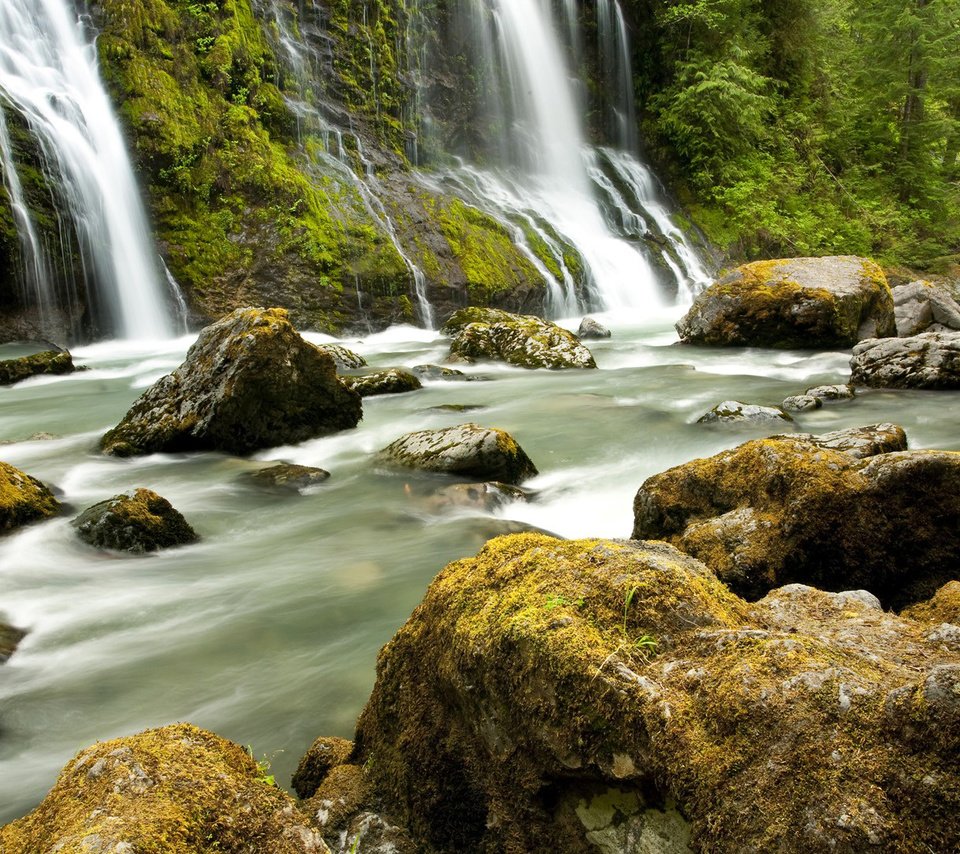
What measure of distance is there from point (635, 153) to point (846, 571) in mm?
23226

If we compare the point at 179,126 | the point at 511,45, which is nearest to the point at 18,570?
the point at 179,126

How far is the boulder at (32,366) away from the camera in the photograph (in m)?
10.9

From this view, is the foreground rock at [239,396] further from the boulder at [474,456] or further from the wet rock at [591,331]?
the wet rock at [591,331]

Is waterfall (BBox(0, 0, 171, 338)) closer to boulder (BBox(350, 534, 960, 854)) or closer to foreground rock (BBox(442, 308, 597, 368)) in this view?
foreground rock (BBox(442, 308, 597, 368))

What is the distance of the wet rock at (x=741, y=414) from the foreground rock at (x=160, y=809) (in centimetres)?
681

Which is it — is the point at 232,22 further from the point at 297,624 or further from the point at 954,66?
the point at 954,66

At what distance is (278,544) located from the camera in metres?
5.76

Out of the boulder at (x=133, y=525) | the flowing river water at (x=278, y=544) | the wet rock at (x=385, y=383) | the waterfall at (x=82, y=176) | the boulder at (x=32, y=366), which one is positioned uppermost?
the waterfall at (x=82, y=176)

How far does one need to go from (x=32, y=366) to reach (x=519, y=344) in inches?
299

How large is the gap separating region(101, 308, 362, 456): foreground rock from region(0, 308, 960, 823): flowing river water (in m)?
0.22

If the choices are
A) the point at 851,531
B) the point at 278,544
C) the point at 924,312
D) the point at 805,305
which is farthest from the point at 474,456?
the point at 924,312

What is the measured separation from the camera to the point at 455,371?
11.3 m

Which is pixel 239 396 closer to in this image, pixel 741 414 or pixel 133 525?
pixel 133 525

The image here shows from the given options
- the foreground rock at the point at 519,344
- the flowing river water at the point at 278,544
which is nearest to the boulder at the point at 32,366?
the flowing river water at the point at 278,544
